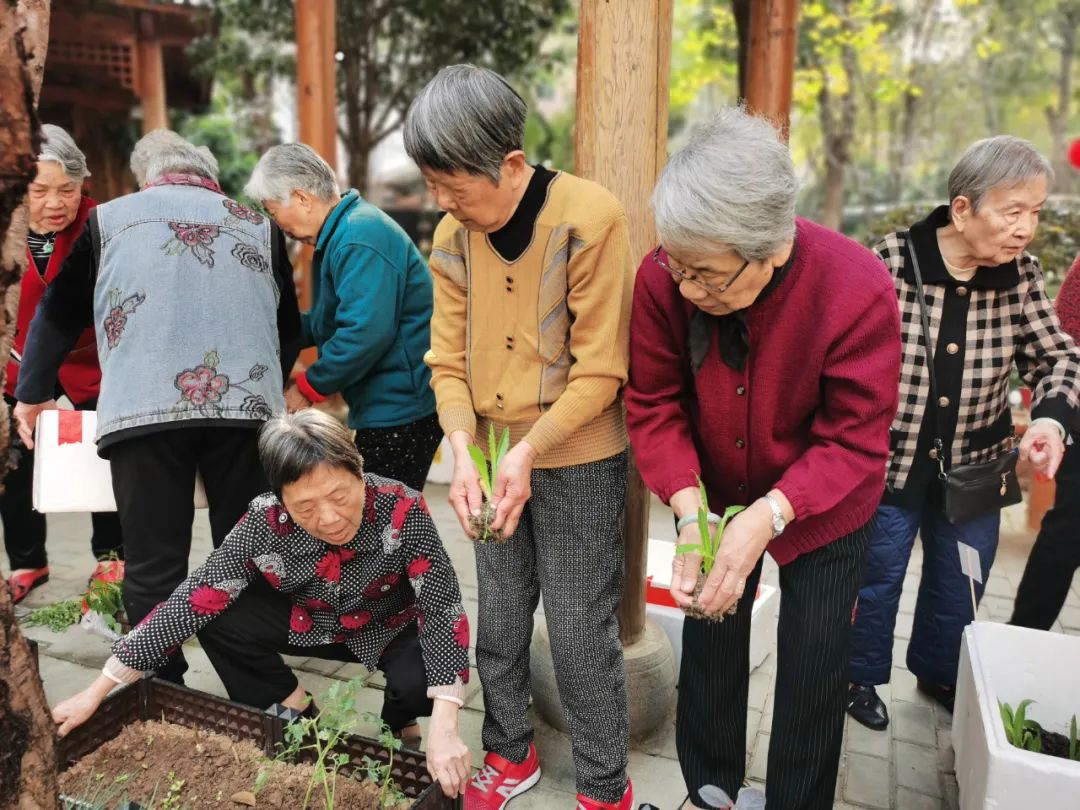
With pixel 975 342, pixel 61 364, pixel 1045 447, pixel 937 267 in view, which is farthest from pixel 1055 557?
pixel 61 364

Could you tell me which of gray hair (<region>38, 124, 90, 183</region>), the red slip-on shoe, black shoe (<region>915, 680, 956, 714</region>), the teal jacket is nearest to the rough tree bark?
the teal jacket

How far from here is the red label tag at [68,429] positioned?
2568mm

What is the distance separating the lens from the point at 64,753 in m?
2.02

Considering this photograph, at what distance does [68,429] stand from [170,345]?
1.89ft

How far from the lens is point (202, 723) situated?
2.12 meters

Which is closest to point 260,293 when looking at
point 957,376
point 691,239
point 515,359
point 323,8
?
point 515,359

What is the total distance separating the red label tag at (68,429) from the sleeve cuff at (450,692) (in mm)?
1390

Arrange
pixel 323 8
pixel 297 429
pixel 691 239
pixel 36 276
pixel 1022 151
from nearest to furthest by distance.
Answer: pixel 691 239 → pixel 297 429 → pixel 1022 151 → pixel 36 276 → pixel 323 8

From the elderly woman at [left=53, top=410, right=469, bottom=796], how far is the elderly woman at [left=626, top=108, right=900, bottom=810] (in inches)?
25.2

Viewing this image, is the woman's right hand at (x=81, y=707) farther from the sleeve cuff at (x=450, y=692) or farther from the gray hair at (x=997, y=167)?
the gray hair at (x=997, y=167)

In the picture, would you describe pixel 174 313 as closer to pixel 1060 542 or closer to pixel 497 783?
pixel 497 783

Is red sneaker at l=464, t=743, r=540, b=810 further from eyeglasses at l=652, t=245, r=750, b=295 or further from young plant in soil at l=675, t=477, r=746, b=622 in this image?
eyeglasses at l=652, t=245, r=750, b=295

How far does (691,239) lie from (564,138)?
1617 centimetres

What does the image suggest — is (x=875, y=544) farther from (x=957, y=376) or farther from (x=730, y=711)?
(x=730, y=711)
